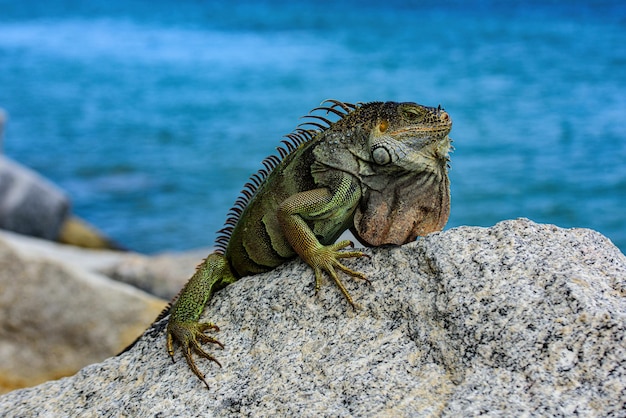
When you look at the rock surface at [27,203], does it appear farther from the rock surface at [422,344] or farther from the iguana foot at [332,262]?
the iguana foot at [332,262]

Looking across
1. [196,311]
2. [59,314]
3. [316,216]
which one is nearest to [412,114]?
[316,216]

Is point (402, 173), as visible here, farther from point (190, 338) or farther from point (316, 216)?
point (190, 338)

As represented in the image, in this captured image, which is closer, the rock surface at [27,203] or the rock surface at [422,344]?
the rock surface at [422,344]

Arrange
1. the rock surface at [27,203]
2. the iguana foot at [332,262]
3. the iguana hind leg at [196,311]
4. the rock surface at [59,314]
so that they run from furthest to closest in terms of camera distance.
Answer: the rock surface at [27,203]
the rock surface at [59,314]
the iguana hind leg at [196,311]
the iguana foot at [332,262]

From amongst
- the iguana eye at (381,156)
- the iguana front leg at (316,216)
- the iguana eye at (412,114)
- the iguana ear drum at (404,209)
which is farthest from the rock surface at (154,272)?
the iguana eye at (412,114)

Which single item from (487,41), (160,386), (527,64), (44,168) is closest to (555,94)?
(527,64)

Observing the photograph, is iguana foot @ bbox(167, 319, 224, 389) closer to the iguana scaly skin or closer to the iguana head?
the iguana scaly skin

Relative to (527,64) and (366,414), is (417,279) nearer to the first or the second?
(366,414)
